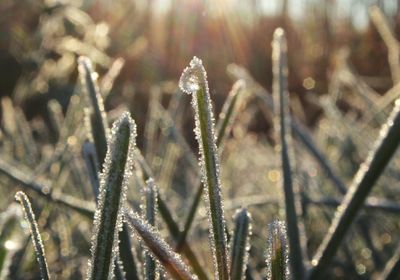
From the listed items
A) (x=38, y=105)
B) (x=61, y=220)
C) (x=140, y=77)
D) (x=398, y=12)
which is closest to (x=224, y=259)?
(x=61, y=220)

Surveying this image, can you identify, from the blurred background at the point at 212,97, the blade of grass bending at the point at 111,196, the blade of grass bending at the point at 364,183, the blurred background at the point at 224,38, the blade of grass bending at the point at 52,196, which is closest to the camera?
the blade of grass bending at the point at 111,196

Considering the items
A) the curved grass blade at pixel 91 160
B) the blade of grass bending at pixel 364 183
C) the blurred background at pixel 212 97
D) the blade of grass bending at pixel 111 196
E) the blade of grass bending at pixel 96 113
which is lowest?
the blade of grass bending at pixel 111 196

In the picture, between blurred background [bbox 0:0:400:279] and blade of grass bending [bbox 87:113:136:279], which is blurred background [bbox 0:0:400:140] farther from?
blade of grass bending [bbox 87:113:136:279]

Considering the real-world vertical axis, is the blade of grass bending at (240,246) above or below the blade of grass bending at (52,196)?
below

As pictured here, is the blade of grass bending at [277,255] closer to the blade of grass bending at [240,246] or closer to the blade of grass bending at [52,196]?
the blade of grass bending at [240,246]

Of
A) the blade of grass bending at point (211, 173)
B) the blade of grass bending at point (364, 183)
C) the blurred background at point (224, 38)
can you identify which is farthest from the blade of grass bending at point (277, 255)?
the blurred background at point (224, 38)

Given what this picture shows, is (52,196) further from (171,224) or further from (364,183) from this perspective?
(364,183)

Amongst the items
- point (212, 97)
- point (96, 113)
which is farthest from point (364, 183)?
point (212, 97)
